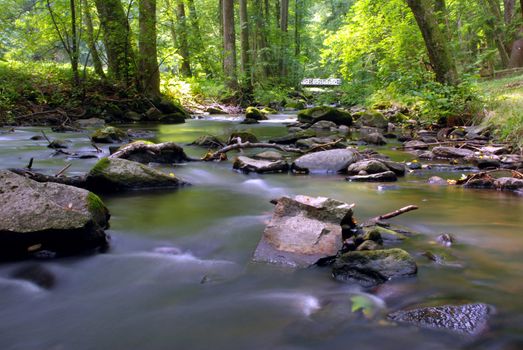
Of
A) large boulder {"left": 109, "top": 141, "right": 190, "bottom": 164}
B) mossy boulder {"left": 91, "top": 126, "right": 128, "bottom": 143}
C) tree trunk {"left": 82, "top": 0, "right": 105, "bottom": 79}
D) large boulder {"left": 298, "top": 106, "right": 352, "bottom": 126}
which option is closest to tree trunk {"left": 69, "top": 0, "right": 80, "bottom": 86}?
tree trunk {"left": 82, "top": 0, "right": 105, "bottom": 79}

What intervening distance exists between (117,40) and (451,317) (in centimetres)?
1440

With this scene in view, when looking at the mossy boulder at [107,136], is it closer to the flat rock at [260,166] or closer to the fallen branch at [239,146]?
the fallen branch at [239,146]

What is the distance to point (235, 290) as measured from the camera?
292cm

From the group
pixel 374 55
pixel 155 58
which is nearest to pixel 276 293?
pixel 155 58

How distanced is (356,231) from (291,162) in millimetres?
3666

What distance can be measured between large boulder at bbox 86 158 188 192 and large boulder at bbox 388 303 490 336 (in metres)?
3.75

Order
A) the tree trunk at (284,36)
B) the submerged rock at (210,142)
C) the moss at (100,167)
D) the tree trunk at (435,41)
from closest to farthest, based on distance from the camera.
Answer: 1. the moss at (100,167)
2. the submerged rock at (210,142)
3. the tree trunk at (435,41)
4. the tree trunk at (284,36)

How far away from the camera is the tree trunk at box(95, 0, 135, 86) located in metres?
14.4

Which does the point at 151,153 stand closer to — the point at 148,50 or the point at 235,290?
the point at 235,290

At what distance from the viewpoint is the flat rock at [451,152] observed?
7.54m

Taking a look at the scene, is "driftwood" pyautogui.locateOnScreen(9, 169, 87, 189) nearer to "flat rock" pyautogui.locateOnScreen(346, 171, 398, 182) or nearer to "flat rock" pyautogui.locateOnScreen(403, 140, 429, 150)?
"flat rock" pyautogui.locateOnScreen(346, 171, 398, 182)

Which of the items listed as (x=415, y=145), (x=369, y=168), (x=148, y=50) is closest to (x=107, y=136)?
(x=369, y=168)

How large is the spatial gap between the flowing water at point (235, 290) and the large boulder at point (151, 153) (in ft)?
7.01

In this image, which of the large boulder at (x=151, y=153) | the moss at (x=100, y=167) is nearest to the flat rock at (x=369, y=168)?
the large boulder at (x=151, y=153)
